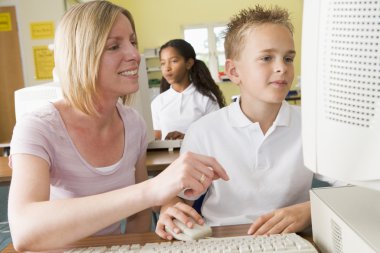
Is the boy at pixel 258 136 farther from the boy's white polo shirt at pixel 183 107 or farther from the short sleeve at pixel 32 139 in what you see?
the boy's white polo shirt at pixel 183 107

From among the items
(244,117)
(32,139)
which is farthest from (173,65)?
(32,139)

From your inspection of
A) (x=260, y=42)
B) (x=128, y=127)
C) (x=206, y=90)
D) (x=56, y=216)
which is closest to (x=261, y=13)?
(x=260, y=42)

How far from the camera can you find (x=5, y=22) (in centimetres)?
421

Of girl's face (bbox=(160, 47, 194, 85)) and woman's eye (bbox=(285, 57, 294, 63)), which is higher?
woman's eye (bbox=(285, 57, 294, 63))

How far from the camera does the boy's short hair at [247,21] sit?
112cm

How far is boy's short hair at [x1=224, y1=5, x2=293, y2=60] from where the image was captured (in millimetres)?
1123

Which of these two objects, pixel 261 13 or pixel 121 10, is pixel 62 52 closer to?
pixel 121 10

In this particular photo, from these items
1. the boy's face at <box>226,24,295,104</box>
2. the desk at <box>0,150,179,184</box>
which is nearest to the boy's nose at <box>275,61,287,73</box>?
the boy's face at <box>226,24,295,104</box>

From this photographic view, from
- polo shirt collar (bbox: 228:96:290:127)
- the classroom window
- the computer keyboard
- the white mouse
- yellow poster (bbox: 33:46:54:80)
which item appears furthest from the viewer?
the classroom window

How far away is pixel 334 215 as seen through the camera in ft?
2.06

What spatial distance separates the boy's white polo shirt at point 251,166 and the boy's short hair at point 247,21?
0.21 metres

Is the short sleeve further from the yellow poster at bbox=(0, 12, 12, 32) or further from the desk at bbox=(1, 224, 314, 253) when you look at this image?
the yellow poster at bbox=(0, 12, 12, 32)

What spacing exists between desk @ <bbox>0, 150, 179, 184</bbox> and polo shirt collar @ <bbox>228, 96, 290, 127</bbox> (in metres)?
0.58

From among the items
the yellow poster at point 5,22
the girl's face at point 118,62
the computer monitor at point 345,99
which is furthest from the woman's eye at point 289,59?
the yellow poster at point 5,22
